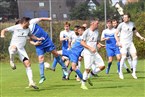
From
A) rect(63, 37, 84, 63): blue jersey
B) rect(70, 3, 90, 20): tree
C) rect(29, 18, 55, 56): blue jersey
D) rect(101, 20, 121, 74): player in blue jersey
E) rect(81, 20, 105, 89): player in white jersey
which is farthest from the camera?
rect(70, 3, 90, 20): tree

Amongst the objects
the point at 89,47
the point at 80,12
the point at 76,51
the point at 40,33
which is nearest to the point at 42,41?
the point at 40,33

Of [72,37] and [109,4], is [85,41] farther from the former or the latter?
[109,4]

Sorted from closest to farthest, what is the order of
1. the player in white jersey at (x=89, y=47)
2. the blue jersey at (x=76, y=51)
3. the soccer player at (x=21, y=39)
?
the player in white jersey at (x=89, y=47), the soccer player at (x=21, y=39), the blue jersey at (x=76, y=51)

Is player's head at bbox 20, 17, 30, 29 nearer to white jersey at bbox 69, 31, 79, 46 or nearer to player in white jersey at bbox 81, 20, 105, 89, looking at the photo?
player in white jersey at bbox 81, 20, 105, 89

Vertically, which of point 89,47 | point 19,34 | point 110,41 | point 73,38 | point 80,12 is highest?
point 19,34

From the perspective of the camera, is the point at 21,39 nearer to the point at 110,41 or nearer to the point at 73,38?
the point at 73,38

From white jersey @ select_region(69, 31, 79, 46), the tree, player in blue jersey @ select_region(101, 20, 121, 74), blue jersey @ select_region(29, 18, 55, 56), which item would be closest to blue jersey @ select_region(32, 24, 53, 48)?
blue jersey @ select_region(29, 18, 55, 56)

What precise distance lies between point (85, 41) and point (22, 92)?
219cm

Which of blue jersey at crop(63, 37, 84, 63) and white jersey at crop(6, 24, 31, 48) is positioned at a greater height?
white jersey at crop(6, 24, 31, 48)

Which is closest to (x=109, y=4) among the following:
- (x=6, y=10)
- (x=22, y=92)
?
(x=6, y=10)

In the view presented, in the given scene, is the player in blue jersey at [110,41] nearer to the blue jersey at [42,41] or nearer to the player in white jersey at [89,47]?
the blue jersey at [42,41]

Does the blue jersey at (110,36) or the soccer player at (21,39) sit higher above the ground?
the soccer player at (21,39)

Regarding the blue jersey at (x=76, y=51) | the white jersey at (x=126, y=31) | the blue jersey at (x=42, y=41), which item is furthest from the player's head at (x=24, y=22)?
the white jersey at (x=126, y=31)

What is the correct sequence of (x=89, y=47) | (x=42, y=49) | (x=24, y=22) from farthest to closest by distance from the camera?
(x=42, y=49)
(x=24, y=22)
(x=89, y=47)
